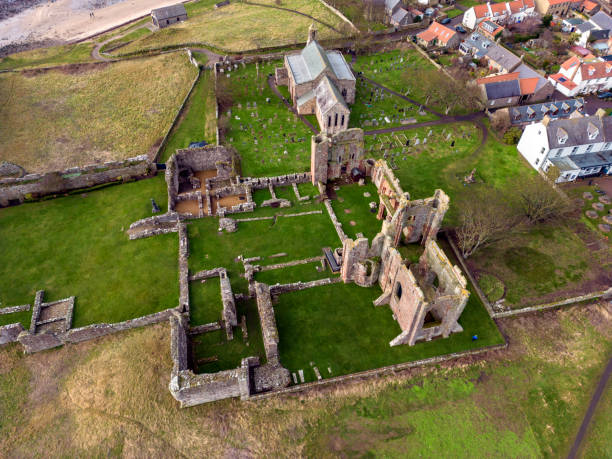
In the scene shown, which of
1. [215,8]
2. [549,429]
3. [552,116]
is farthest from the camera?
[215,8]

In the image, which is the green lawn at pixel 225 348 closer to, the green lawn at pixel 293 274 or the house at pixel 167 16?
the green lawn at pixel 293 274

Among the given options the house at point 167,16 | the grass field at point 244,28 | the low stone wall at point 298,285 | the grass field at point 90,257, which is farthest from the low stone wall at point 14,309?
the house at point 167,16

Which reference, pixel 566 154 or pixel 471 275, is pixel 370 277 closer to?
pixel 471 275

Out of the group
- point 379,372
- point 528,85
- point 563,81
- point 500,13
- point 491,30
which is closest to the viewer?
point 379,372

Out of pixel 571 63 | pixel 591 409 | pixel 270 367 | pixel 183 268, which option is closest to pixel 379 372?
pixel 270 367

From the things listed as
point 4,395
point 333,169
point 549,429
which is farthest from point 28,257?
point 549,429

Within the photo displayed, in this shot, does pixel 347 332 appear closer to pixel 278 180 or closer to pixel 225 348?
pixel 225 348
